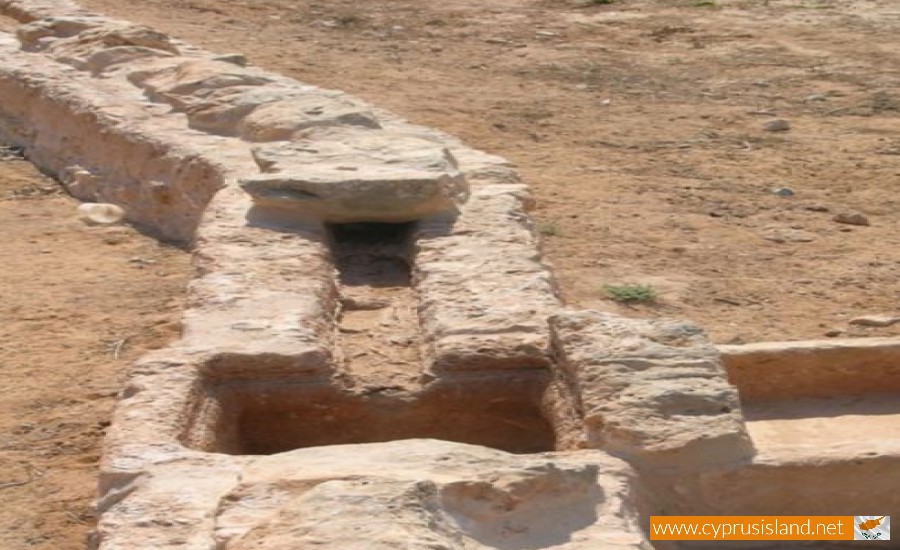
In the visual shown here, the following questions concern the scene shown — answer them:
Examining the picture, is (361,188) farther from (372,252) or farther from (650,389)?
(650,389)

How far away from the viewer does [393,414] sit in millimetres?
4656

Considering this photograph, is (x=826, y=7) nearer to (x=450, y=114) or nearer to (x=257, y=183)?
(x=450, y=114)

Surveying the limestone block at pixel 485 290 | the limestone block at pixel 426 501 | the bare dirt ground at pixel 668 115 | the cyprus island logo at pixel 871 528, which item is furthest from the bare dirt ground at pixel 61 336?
the cyprus island logo at pixel 871 528

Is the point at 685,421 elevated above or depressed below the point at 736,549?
above

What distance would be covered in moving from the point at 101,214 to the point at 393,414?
311 centimetres

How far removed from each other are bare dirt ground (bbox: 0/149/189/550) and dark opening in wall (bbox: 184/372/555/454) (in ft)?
1.63

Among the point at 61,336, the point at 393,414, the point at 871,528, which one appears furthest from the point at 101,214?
the point at 871,528

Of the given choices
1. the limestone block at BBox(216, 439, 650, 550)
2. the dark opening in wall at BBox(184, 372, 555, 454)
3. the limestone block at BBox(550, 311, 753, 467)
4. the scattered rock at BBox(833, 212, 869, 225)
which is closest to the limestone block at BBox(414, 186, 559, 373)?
the dark opening in wall at BBox(184, 372, 555, 454)

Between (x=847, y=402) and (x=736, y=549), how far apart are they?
0.89 metres

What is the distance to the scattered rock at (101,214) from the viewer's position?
24.1ft

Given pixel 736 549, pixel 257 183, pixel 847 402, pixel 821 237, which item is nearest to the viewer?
pixel 736 549

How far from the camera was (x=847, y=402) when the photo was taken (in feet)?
15.4

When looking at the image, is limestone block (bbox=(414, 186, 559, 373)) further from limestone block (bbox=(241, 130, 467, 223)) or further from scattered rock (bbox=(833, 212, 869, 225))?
scattered rock (bbox=(833, 212, 869, 225))

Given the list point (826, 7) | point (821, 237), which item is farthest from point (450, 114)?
point (826, 7)
